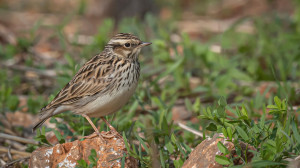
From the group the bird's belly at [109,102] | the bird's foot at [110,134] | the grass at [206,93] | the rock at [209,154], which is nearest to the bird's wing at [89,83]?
the bird's belly at [109,102]

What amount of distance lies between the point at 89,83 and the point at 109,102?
419 mm

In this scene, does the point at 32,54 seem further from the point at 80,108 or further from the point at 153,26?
the point at 80,108

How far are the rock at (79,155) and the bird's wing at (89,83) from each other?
0.82m

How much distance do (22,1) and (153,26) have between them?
266 inches

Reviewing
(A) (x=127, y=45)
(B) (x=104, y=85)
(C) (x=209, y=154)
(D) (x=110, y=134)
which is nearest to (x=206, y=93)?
(A) (x=127, y=45)

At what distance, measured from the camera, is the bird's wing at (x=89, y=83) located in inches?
210

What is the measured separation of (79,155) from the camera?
15.0 feet

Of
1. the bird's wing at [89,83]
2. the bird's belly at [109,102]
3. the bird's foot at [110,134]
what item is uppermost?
the bird's wing at [89,83]

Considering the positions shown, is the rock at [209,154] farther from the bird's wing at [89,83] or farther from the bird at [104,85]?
the bird's wing at [89,83]

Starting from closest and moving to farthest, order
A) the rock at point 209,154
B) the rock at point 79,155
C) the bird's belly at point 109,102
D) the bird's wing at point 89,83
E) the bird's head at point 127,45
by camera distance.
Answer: the rock at point 209,154, the rock at point 79,155, the bird's belly at point 109,102, the bird's wing at point 89,83, the bird's head at point 127,45

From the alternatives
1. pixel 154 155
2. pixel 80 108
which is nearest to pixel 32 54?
pixel 80 108

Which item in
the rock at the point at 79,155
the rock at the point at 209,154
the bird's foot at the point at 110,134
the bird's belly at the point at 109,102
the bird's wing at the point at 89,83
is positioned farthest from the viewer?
the bird's wing at the point at 89,83

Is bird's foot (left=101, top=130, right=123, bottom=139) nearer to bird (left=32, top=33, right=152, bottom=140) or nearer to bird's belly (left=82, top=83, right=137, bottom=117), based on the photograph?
bird (left=32, top=33, right=152, bottom=140)

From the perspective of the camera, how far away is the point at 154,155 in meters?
3.71
